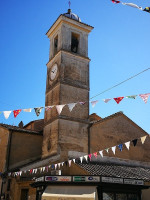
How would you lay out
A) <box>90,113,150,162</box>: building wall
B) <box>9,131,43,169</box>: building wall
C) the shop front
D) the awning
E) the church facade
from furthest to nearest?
1. <box>9,131,43,169</box>: building wall
2. <box>90,113,150,162</box>: building wall
3. the church facade
4. the shop front
5. the awning

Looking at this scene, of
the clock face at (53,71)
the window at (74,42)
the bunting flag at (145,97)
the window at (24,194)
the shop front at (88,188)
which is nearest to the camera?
the bunting flag at (145,97)

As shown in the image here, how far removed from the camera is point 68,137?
19766mm

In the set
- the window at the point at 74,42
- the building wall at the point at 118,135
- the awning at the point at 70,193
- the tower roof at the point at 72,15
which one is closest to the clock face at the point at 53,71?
the window at the point at 74,42

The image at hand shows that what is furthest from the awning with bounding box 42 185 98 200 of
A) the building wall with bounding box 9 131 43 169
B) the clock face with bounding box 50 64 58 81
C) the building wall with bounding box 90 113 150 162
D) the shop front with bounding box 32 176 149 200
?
the clock face with bounding box 50 64 58 81

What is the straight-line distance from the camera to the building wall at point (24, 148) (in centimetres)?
2122

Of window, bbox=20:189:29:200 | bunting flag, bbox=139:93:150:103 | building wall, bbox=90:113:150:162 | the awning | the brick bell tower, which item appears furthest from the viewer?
building wall, bbox=90:113:150:162

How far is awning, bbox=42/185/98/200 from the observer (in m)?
11.8

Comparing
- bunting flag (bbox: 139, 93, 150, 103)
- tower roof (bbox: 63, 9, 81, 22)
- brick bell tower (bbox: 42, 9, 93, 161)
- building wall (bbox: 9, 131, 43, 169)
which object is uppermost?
tower roof (bbox: 63, 9, 81, 22)

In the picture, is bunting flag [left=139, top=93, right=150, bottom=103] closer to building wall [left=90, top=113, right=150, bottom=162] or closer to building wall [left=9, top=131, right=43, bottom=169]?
building wall [left=90, top=113, right=150, bottom=162]

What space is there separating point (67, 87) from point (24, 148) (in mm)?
6581

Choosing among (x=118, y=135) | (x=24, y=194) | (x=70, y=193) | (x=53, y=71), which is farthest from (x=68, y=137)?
(x=70, y=193)

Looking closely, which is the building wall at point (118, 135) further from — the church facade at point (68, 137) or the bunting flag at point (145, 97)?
the bunting flag at point (145, 97)

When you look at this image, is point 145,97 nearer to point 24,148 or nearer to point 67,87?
point 67,87

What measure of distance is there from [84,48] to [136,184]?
14.7 meters
